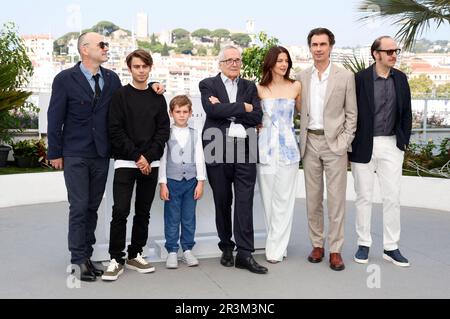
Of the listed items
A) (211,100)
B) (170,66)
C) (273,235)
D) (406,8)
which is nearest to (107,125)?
(211,100)

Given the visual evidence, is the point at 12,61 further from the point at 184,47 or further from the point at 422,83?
the point at 422,83

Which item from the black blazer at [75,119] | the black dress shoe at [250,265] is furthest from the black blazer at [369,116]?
the black blazer at [75,119]

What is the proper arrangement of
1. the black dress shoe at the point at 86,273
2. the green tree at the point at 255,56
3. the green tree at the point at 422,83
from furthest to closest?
the green tree at the point at 422,83, the green tree at the point at 255,56, the black dress shoe at the point at 86,273

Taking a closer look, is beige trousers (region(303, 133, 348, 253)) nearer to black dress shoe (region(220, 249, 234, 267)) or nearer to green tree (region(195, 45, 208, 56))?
black dress shoe (region(220, 249, 234, 267))

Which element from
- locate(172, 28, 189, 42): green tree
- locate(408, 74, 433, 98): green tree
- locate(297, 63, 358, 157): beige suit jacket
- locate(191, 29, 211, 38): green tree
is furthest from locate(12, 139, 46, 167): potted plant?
locate(172, 28, 189, 42): green tree

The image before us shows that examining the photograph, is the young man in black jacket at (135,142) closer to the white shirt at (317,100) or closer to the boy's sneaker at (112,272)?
the boy's sneaker at (112,272)

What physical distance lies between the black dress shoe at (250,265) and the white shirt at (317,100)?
104cm

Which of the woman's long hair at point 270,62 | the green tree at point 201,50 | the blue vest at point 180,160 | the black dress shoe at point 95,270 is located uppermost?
the green tree at point 201,50

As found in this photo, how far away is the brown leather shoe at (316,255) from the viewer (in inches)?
165

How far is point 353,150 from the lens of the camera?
408 cm

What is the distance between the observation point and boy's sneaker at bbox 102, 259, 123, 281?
3732mm
